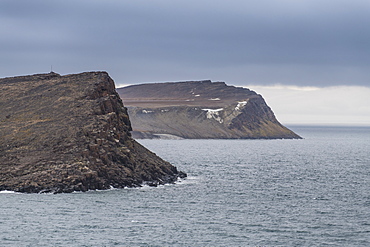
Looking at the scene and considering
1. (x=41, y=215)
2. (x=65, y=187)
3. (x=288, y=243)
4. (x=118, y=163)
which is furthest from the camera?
(x=118, y=163)

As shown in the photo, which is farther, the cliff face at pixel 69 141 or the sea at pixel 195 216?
the cliff face at pixel 69 141

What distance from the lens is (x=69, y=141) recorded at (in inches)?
3282

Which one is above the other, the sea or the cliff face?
the cliff face

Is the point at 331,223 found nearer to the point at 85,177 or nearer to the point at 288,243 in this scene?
the point at 288,243

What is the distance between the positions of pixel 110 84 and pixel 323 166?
56730 mm

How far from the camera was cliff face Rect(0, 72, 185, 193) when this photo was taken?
7700cm

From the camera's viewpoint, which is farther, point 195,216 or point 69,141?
point 69,141

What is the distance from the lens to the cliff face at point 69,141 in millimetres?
77000

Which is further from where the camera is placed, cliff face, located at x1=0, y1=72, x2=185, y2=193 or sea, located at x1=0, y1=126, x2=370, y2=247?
cliff face, located at x1=0, y1=72, x2=185, y2=193

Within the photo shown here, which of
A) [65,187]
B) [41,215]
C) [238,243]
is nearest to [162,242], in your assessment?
[238,243]

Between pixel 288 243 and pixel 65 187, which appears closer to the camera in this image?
pixel 288 243

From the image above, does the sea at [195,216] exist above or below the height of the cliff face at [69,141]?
below

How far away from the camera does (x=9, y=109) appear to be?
9762cm

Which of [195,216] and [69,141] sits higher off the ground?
[69,141]
